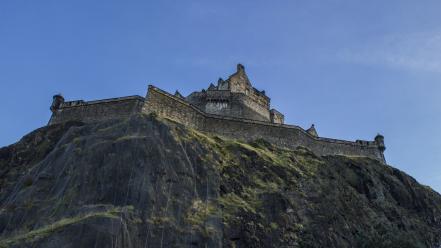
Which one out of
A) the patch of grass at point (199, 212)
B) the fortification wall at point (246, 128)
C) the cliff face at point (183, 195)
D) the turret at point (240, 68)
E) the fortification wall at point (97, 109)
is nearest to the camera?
the cliff face at point (183, 195)

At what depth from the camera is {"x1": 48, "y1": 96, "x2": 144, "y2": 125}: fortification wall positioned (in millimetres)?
43125

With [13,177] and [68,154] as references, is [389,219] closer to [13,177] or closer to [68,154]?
[68,154]

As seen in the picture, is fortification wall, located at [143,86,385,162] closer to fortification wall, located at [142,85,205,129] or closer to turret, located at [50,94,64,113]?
fortification wall, located at [142,85,205,129]

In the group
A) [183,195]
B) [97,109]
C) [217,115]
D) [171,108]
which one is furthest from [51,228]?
[217,115]

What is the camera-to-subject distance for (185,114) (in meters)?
44.7

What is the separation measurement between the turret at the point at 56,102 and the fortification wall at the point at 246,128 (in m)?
9.23

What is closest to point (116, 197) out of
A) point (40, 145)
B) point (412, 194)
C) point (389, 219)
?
point (40, 145)

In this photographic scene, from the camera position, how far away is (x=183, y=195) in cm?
3306

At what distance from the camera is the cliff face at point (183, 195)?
30.0 m

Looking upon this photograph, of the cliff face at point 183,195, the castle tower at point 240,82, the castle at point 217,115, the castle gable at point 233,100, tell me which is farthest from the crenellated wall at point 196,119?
the castle tower at point 240,82

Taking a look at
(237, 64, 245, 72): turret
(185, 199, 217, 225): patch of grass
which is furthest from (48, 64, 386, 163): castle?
(185, 199, 217, 225): patch of grass

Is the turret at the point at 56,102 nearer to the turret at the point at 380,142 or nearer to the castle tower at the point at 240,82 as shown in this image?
the castle tower at the point at 240,82

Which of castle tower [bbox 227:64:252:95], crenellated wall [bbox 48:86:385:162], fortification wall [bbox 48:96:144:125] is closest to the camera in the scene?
fortification wall [bbox 48:96:144:125]

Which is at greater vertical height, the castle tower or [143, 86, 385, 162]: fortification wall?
the castle tower
